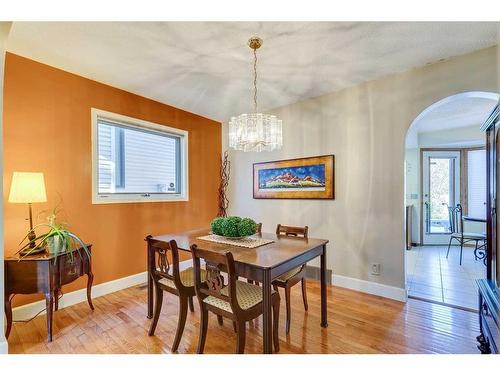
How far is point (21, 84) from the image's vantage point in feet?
7.52

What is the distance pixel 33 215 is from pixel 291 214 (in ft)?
9.71

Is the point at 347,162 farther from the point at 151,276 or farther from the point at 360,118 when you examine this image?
the point at 151,276

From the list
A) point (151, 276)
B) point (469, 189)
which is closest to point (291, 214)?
point (151, 276)

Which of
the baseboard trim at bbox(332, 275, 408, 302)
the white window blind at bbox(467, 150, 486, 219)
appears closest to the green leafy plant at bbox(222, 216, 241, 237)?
the baseboard trim at bbox(332, 275, 408, 302)

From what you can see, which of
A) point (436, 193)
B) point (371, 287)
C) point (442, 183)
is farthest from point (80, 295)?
point (442, 183)

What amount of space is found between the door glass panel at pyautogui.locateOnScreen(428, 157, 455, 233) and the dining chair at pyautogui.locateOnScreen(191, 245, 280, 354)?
5.23m

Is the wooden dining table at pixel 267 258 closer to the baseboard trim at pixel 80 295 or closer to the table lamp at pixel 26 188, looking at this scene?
the baseboard trim at pixel 80 295

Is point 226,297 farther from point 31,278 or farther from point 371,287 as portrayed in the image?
point 371,287

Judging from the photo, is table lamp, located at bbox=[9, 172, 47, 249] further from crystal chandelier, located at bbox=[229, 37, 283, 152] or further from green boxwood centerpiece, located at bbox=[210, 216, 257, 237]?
crystal chandelier, located at bbox=[229, 37, 283, 152]

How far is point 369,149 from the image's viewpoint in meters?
2.88

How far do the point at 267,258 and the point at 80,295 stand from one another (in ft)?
7.53

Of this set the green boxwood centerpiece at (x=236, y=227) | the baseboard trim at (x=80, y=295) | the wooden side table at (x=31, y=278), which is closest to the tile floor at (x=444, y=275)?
the green boxwood centerpiece at (x=236, y=227)

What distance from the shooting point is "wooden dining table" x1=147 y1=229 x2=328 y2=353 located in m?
1.54

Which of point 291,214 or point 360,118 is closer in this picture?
point 360,118
